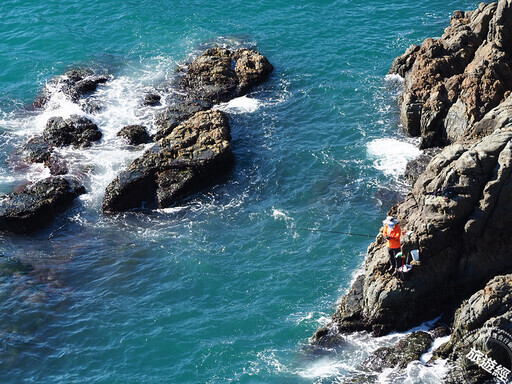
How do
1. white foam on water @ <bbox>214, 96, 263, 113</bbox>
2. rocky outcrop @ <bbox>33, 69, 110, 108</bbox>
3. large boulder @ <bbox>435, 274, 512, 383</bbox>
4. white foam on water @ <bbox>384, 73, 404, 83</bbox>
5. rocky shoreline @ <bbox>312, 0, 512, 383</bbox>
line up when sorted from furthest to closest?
1. rocky outcrop @ <bbox>33, 69, 110, 108</bbox>
2. white foam on water @ <bbox>384, 73, 404, 83</bbox>
3. white foam on water @ <bbox>214, 96, 263, 113</bbox>
4. rocky shoreline @ <bbox>312, 0, 512, 383</bbox>
5. large boulder @ <bbox>435, 274, 512, 383</bbox>

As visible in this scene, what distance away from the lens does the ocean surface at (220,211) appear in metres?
30.1

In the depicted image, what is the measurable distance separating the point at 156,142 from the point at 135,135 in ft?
6.91

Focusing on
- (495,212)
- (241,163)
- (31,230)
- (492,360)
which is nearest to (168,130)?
(241,163)

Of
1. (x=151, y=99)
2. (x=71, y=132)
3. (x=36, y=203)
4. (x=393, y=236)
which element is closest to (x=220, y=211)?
(x=36, y=203)

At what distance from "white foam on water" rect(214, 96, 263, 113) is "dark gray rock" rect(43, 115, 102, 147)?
30.8 feet

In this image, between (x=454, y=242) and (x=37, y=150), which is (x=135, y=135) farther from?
(x=454, y=242)

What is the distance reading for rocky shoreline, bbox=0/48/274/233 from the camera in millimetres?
39656

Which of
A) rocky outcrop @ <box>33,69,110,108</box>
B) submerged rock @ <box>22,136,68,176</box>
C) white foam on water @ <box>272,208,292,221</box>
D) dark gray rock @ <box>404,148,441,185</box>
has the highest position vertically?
rocky outcrop @ <box>33,69,110,108</box>

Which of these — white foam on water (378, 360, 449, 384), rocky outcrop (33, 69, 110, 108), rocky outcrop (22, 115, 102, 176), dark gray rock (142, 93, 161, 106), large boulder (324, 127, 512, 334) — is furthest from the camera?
rocky outcrop (33, 69, 110, 108)

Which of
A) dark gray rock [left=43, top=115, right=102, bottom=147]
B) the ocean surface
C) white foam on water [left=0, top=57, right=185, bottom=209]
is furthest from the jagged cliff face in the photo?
dark gray rock [left=43, top=115, right=102, bottom=147]

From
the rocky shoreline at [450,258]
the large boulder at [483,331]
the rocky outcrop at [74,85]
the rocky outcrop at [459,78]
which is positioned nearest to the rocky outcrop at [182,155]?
the rocky outcrop at [74,85]

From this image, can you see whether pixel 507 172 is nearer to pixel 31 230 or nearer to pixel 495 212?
pixel 495 212

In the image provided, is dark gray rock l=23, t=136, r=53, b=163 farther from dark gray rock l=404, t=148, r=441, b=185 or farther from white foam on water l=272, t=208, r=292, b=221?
dark gray rock l=404, t=148, r=441, b=185

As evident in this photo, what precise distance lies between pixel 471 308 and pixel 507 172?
6.21 meters
